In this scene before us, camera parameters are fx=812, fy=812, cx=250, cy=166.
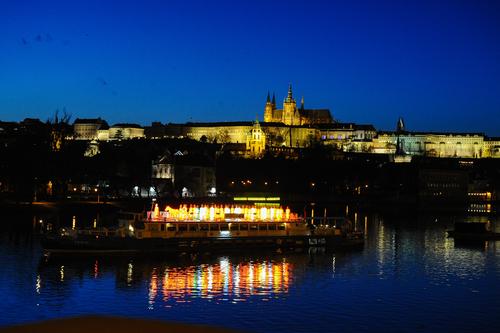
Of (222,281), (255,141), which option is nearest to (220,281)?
(222,281)

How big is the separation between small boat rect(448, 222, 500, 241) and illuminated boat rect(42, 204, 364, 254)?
32.2 ft

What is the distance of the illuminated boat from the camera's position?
4131cm

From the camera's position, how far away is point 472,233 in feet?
182

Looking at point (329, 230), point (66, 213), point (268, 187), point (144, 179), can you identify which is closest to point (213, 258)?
point (329, 230)

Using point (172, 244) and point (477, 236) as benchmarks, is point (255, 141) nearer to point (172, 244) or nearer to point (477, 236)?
point (477, 236)

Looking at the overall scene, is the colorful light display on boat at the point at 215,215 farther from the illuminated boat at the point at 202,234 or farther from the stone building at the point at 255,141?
the stone building at the point at 255,141

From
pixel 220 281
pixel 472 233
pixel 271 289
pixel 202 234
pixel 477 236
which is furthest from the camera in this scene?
pixel 472 233

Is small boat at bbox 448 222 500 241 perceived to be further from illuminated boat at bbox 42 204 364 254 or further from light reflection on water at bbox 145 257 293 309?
light reflection on water at bbox 145 257 293 309

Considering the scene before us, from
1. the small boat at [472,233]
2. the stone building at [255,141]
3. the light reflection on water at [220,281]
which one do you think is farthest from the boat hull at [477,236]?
the stone building at [255,141]

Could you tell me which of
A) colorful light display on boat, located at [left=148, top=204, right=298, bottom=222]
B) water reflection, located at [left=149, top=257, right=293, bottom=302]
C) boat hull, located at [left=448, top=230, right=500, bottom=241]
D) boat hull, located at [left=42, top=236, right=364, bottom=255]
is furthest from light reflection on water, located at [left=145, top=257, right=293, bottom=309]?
boat hull, located at [left=448, top=230, right=500, bottom=241]

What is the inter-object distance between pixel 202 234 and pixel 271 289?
496 inches

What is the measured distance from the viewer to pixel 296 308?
28.3 m

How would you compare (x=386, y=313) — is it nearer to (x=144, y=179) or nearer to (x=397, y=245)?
(x=397, y=245)

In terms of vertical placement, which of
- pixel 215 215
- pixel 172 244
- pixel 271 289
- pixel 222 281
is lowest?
pixel 271 289
